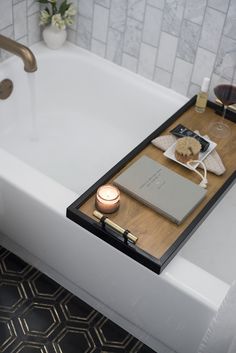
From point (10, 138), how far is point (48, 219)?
0.81 metres

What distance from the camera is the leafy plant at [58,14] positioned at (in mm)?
2553

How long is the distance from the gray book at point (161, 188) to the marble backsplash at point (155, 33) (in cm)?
56

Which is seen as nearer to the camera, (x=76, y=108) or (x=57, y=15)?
(x=57, y=15)

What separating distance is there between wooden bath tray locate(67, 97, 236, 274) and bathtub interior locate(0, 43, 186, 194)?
451 mm

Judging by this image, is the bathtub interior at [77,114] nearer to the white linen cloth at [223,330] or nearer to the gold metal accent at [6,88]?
the gold metal accent at [6,88]

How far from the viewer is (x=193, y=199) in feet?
6.50

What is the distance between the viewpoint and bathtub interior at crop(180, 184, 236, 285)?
2.16 metres

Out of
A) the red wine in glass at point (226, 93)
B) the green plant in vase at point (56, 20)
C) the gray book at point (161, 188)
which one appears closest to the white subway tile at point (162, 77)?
the red wine in glass at point (226, 93)

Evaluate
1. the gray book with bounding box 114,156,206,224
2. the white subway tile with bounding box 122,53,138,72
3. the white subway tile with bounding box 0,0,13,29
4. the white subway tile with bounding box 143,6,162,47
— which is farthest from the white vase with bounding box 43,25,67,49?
the gray book with bounding box 114,156,206,224

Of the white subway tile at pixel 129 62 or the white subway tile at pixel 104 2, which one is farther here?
the white subway tile at pixel 129 62

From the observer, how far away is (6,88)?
257 cm

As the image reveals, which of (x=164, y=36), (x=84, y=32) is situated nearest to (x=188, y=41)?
(x=164, y=36)

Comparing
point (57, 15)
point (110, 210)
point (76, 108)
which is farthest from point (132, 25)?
point (110, 210)

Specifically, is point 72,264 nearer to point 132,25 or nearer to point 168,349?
point 168,349
